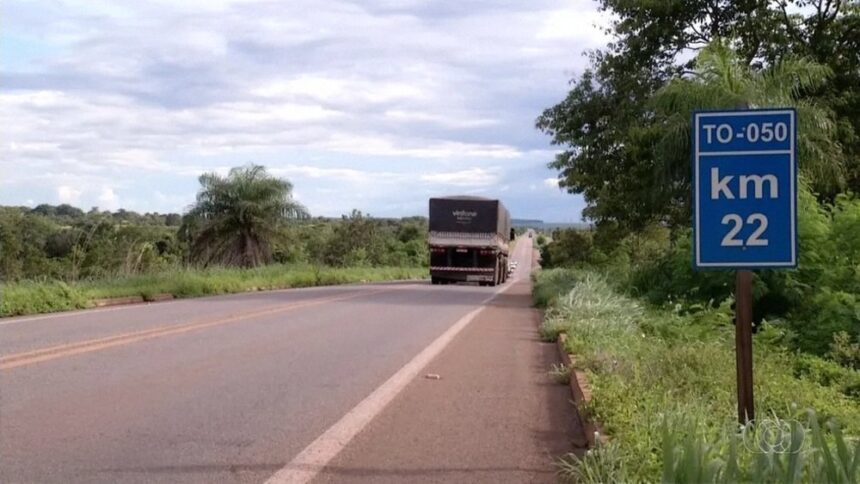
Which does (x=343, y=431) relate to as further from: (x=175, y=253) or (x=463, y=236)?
(x=175, y=253)

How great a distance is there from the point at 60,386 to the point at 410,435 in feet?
12.9

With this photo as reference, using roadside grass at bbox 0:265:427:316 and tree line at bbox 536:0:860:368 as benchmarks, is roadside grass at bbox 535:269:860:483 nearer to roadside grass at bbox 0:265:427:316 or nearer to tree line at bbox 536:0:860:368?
tree line at bbox 536:0:860:368

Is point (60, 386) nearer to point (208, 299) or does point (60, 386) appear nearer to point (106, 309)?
point (106, 309)

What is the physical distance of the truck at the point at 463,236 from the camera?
39.1m

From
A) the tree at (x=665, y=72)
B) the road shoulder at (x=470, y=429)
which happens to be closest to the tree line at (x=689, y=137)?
the tree at (x=665, y=72)

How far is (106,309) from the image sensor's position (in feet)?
62.9

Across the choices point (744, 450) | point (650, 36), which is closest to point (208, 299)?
point (650, 36)

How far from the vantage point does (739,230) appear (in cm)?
562

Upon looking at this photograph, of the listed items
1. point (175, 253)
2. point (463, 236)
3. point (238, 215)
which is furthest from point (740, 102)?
point (175, 253)

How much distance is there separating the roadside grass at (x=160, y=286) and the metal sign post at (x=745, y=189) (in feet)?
51.2

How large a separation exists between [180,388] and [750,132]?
6043mm

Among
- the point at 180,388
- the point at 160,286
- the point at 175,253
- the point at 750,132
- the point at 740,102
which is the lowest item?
the point at 180,388

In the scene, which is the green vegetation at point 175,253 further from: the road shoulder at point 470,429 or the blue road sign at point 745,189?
the blue road sign at point 745,189

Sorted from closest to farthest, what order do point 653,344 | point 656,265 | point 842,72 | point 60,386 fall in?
point 60,386 → point 653,344 → point 656,265 → point 842,72
